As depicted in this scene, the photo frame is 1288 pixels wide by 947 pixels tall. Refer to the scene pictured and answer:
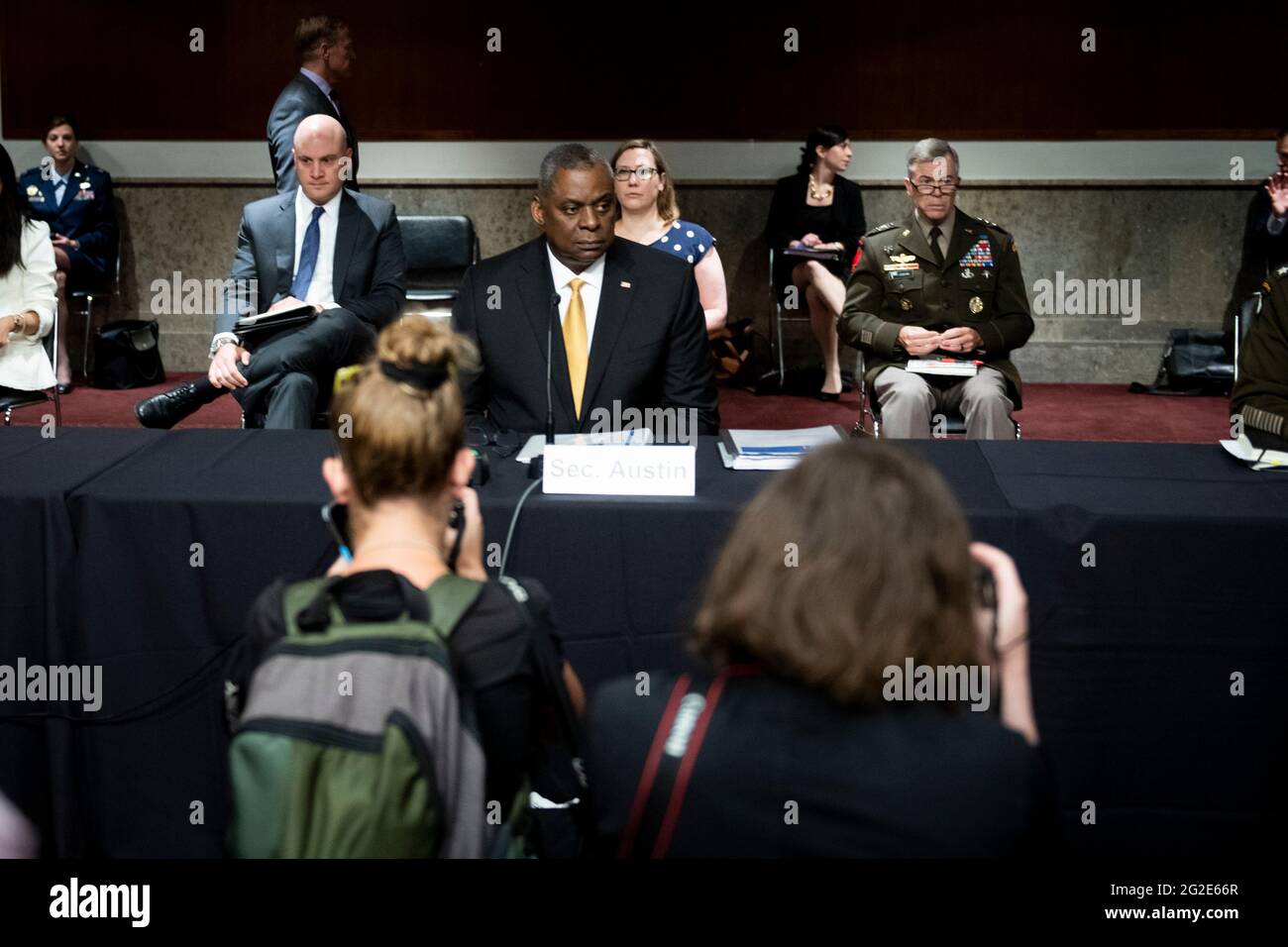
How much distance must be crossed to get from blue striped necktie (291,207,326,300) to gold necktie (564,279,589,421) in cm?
117

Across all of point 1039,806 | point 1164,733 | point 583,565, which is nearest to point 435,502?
point 1039,806

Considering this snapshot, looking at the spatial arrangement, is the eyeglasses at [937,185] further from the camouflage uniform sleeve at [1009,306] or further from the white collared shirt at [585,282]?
the white collared shirt at [585,282]

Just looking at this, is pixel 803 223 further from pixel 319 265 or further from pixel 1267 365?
pixel 1267 365

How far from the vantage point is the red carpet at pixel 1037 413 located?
6.19m

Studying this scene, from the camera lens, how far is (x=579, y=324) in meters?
3.45

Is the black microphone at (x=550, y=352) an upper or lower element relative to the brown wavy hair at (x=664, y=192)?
lower

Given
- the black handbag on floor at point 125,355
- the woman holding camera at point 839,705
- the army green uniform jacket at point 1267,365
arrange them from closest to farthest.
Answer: the woman holding camera at point 839,705, the army green uniform jacket at point 1267,365, the black handbag on floor at point 125,355

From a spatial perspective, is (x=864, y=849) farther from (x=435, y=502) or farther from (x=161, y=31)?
(x=161, y=31)

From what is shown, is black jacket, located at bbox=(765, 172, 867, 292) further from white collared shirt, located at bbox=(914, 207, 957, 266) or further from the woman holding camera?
the woman holding camera

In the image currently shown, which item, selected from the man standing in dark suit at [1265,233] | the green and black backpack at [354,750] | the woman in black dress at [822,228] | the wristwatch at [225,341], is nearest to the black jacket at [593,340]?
the wristwatch at [225,341]

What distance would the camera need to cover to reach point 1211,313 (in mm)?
7523

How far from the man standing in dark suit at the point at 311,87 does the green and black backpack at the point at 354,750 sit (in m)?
4.01

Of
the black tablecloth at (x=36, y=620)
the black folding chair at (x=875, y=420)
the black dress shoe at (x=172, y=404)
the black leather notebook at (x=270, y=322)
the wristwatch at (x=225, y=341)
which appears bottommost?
the black tablecloth at (x=36, y=620)

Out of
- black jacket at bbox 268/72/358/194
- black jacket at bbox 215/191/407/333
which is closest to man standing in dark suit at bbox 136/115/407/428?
black jacket at bbox 215/191/407/333
